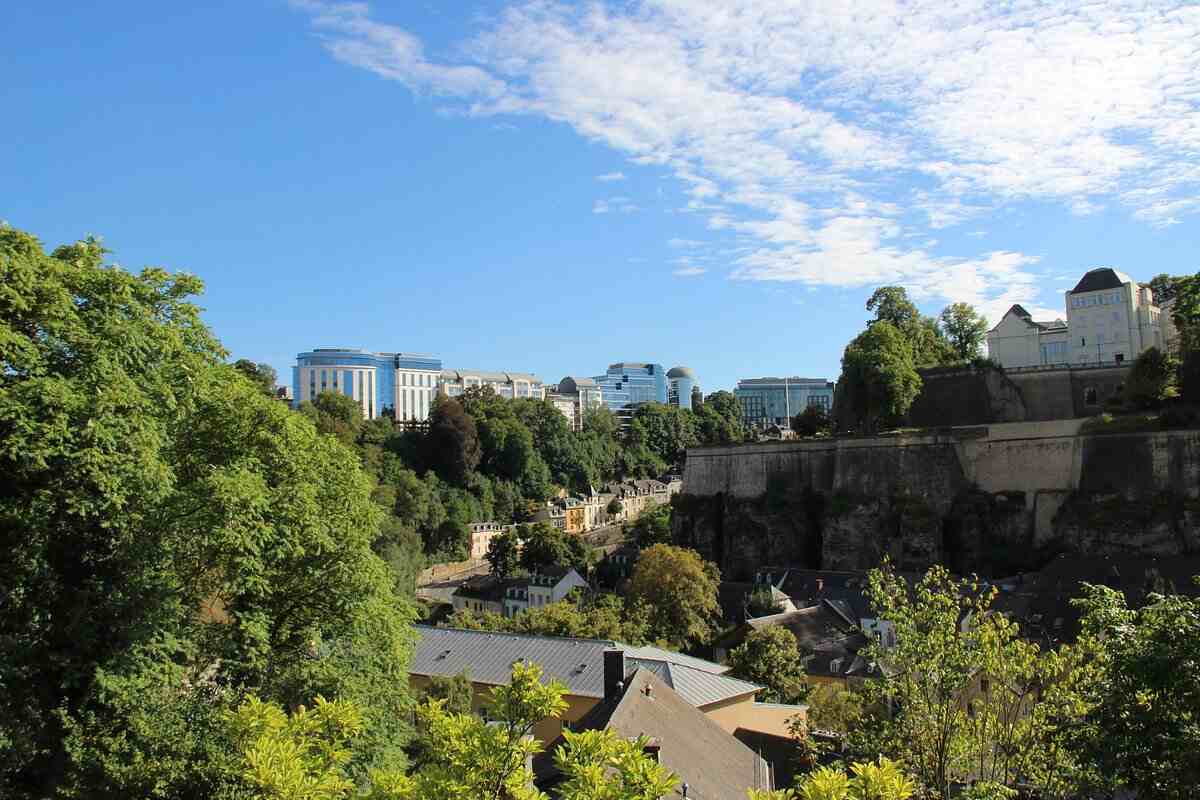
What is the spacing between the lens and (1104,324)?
51.6 metres

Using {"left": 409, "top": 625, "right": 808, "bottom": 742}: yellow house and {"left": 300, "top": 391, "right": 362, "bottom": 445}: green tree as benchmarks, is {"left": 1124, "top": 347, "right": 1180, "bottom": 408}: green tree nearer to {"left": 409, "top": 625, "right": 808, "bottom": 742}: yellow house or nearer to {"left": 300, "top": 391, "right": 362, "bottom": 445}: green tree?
{"left": 409, "top": 625, "right": 808, "bottom": 742}: yellow house

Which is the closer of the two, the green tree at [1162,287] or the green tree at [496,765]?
the green tree at [496,765]

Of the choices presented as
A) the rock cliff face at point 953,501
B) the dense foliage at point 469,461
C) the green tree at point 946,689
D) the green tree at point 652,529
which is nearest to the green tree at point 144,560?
the green tree at point 946,689

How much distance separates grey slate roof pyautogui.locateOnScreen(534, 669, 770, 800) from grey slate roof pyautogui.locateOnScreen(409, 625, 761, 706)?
4018mm

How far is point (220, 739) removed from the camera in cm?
1148

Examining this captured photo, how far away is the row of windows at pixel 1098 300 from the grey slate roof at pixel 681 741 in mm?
45674

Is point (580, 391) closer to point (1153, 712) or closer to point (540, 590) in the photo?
point (540, 590)

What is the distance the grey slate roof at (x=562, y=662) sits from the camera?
21.8m

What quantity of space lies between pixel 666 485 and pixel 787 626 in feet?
208

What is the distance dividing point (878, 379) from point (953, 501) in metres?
7.91

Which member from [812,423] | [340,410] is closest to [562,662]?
[812,423]

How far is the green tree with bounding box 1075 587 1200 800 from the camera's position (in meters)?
7.39

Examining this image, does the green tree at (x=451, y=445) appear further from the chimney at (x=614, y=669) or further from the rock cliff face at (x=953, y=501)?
the chimney at (x=614, y=669)

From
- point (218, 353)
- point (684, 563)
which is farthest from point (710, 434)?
point (218, 353)
